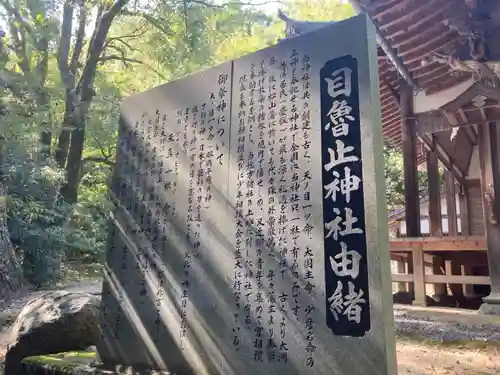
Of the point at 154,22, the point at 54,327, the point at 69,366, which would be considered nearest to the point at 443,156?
the point at 154,22

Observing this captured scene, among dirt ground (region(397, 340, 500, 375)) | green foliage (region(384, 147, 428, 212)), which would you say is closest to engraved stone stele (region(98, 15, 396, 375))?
dirt ground (region(397, 340, 500, 375))

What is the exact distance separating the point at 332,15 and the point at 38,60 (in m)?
9.80

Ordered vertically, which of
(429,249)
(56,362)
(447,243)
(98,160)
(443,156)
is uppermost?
(98,160)

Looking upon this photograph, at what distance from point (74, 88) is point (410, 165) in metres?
9.08

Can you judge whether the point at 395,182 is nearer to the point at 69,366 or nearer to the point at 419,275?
the point at 419,275

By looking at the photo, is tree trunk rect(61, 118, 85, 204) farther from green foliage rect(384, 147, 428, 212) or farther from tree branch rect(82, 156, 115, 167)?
green foliage rect(384, 147, 428, 212)

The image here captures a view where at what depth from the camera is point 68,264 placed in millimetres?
12047

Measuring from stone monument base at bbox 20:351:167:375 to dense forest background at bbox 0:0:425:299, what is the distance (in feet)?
14.7

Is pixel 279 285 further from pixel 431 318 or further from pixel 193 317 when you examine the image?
pixel 431 318

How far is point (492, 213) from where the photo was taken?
6.83 m

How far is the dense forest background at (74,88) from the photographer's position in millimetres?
8742

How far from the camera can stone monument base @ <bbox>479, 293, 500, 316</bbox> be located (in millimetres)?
6375

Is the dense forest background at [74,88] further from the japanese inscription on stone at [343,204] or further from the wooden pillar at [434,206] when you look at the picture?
the japanese inscription on stone at [343,204]

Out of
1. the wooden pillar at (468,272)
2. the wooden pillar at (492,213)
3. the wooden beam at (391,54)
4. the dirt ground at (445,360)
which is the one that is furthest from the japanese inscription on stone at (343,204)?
the wooden pillar at (468,272)
